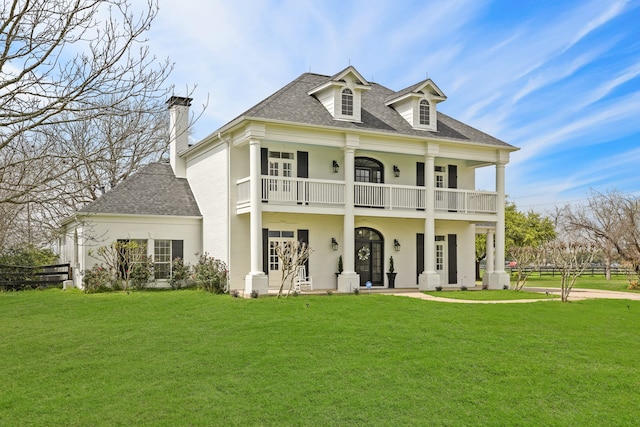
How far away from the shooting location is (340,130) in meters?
20.5

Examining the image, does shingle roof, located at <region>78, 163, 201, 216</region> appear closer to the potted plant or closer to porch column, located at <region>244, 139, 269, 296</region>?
porch column, located at <region>244, 139, 269, 296</region>

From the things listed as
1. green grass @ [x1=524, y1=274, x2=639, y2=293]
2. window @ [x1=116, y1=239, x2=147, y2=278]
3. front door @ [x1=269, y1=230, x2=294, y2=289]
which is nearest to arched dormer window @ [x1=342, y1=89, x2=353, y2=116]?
front door @ [x1=269, y1=230, x2=294, y2=289]

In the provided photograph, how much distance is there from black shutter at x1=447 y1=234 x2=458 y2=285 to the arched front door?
3366 millimetres

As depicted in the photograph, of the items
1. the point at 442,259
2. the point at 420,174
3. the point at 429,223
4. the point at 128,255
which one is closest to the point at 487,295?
the point at 429,223

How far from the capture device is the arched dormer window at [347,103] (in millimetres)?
21766

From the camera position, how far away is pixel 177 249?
22578 millimetres

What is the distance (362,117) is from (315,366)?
44.6 feet

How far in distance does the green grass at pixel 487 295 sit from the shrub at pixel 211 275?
7229mm

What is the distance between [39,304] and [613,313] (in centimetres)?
1710

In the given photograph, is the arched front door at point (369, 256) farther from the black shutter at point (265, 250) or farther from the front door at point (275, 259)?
the black shutter at point (265, 250)

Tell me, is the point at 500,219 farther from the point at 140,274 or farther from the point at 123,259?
the point at 123,259

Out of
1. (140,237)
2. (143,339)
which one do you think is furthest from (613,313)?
(140,237)

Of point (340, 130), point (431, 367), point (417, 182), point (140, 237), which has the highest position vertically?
point (340, 130)

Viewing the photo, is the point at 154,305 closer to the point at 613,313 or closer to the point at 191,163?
the point at 191,163
